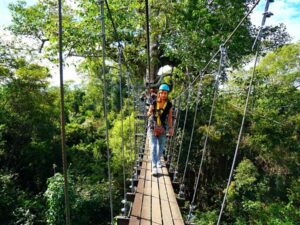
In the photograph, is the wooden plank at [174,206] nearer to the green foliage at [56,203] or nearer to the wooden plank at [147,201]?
the wooden plank at [147,201]

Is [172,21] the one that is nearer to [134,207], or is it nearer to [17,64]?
[17,64]

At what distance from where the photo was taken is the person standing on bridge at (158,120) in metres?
2.37

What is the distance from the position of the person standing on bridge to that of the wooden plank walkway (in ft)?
0.47

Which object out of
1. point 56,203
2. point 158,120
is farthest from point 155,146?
point 56,203

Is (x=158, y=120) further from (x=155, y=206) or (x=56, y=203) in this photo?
(x=56, y=203)

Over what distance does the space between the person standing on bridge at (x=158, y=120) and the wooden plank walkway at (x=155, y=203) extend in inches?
5.6

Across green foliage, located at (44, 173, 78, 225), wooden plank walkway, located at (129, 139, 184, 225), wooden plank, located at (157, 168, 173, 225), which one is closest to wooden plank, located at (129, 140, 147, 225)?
wooden plank walkway, located at (129, 139, 184, 225)

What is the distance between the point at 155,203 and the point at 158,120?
72cm

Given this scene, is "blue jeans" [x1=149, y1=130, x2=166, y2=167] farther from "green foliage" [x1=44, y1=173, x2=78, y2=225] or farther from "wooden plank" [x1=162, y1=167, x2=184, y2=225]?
"green foliage" [x1=44, y1=173, x2=78, y2=225]

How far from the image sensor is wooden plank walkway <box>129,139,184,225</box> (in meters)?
1.59

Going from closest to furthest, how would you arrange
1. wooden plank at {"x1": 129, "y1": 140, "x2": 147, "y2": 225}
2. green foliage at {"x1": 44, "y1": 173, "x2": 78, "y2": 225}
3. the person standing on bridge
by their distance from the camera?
1. wooden plank at {"x1": 129, "y1": 140, "x2": 147, "y2": 225}
2. the person standing on bridge
3. green foliage at {"x1": 44, "y1": 173, "x2": 78, "y2": 225}

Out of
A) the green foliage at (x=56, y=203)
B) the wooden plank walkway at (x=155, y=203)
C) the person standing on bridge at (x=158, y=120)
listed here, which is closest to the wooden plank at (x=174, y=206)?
the wooden plank walkway at (x=155, y=203)

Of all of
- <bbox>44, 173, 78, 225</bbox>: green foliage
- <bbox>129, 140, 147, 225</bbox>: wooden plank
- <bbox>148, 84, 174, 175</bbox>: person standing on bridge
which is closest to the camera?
<bbox>129, 140, 147, 225</bbox>: wooden plank

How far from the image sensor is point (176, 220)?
63.2 inches
